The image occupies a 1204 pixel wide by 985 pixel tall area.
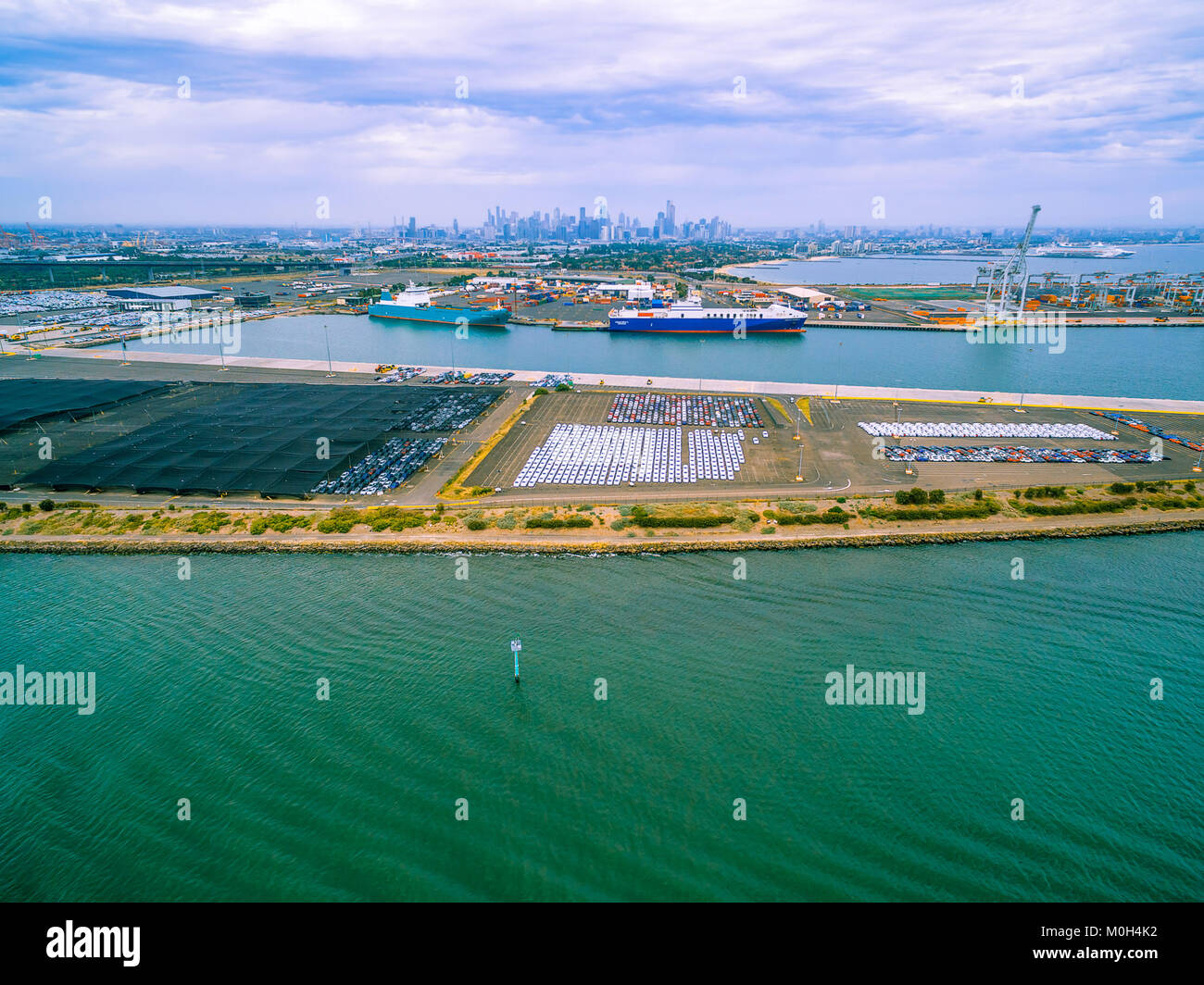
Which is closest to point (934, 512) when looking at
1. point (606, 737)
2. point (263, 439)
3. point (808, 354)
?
point (606, 737)

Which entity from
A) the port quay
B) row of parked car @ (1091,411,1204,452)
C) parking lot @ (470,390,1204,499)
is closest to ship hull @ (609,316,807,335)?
the port quay

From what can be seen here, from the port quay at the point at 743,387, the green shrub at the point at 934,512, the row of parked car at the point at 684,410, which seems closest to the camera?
the green shrub at the point at 934,512

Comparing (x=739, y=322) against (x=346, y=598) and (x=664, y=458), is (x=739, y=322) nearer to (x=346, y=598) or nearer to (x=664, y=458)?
(x=664, y=458)

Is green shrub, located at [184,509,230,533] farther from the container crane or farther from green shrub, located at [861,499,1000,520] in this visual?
the container crane

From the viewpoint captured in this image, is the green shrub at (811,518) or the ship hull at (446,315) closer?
the green shrub at (811,518)

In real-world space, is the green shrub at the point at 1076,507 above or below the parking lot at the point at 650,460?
below

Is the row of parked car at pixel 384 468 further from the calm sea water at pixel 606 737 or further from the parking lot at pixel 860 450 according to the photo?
the calm sea water at pixel 606 737

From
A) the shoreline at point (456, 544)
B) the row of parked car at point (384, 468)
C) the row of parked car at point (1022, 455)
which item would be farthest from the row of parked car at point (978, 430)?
the row of parked car at point (384, 468)
